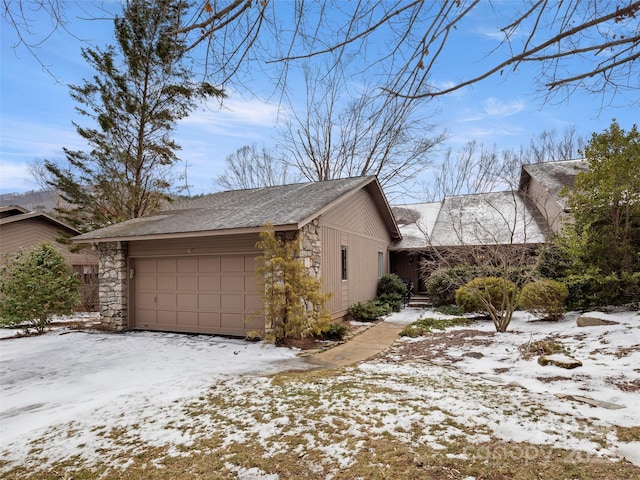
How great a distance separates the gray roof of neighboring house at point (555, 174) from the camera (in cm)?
1339

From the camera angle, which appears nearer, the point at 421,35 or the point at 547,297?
the point at 421,35

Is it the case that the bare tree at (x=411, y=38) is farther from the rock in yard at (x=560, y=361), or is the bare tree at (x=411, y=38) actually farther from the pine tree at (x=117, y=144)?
the pine tree at (x=117, y=144)

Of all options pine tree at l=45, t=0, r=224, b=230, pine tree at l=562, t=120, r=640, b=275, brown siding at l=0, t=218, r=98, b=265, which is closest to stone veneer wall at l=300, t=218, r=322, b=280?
pine tree at l=562, t=120, r=640, b=275

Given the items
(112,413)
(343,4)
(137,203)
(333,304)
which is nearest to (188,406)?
(112,413)

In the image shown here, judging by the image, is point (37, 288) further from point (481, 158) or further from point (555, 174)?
point (481, 158)

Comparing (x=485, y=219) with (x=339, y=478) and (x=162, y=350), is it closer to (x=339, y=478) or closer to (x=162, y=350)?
(x=162, y=350)

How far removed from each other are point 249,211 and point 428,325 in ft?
17.6

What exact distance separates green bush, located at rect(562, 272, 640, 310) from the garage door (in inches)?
297

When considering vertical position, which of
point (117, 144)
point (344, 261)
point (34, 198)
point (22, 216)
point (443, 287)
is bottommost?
point (443, 287)

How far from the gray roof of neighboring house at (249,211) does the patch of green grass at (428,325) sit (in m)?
3.44

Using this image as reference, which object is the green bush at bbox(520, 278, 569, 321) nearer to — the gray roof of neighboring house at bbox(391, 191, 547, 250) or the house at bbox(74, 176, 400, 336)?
the gray roof of neighboring house at bbox(391, 191, 547, 250)

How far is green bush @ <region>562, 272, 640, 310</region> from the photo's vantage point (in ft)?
27.6

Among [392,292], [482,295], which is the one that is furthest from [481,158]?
[482,295]

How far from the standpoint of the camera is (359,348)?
24.5 ft
